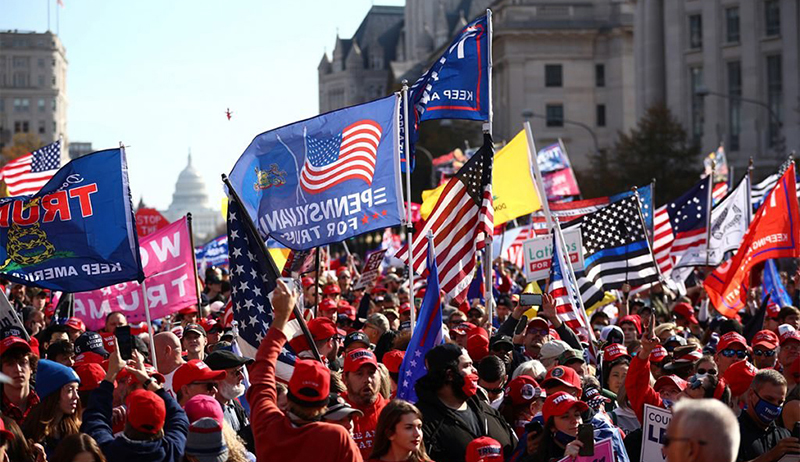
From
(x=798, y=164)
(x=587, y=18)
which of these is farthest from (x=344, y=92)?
(x=798, y=164)

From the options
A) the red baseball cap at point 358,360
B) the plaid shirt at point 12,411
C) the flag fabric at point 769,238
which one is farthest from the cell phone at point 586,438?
the flag fabric at point 769,238

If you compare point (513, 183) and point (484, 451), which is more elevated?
point (513, 183)

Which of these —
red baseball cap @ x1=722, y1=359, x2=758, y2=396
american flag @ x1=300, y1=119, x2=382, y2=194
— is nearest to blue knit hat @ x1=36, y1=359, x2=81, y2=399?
red baseball cap @ x1=722, y1=359, x2=758, y2=396

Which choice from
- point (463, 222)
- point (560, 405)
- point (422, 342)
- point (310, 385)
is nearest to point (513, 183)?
point (463, 222)

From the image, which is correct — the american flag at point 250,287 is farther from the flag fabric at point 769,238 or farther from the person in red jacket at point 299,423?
the flag fabric at point 769,238

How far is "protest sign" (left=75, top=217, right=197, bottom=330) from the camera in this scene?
47.1ft

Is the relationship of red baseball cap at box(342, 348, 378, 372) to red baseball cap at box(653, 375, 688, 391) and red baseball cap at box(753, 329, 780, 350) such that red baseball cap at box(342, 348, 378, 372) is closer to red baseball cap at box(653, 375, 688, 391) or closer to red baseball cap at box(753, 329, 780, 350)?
red baseball cap at box(653, 375, 688, 391)

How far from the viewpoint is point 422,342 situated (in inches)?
330

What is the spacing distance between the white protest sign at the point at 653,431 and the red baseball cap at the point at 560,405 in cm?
66

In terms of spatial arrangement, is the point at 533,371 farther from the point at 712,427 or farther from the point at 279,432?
the point at 712,427

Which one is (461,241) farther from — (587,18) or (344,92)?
(344,92)

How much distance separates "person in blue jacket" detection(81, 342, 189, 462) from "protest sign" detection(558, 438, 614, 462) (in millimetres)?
1897

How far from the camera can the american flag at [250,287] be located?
360 inches

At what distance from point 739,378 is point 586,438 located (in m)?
2.56
